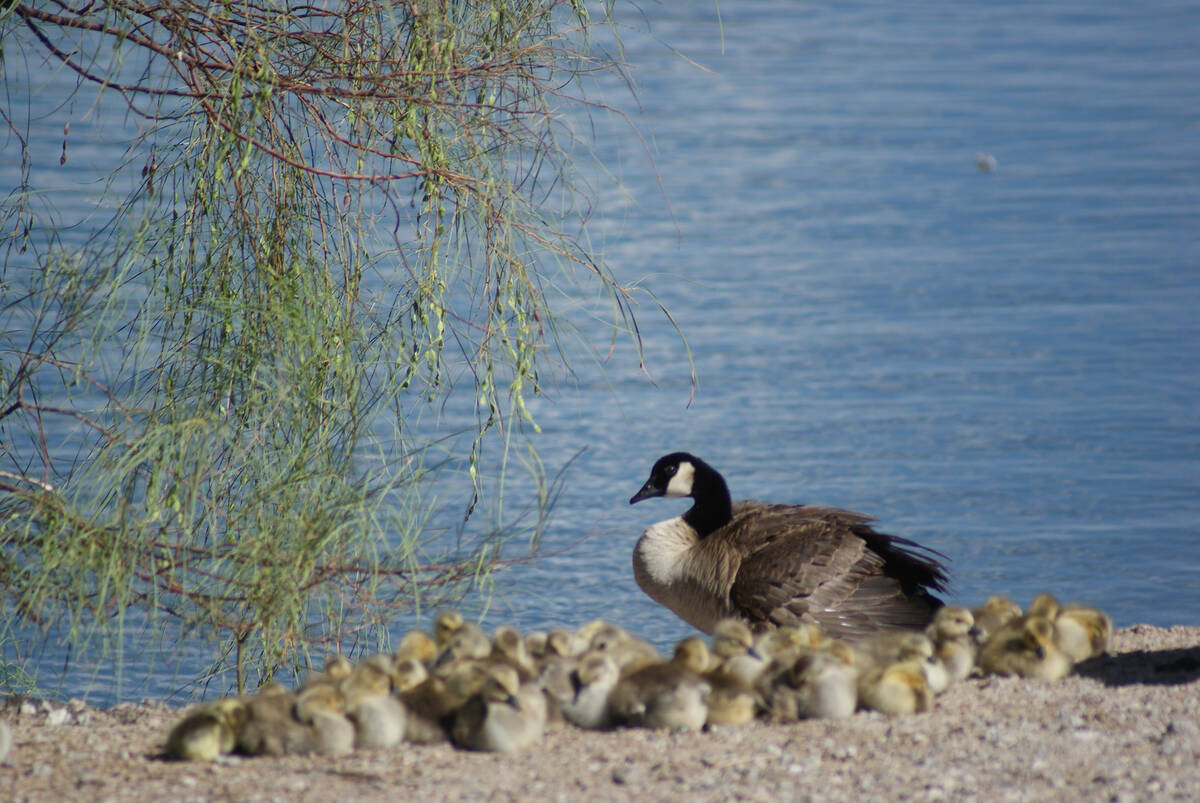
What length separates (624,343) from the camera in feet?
46.5

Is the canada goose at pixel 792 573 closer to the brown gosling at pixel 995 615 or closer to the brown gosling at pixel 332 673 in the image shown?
the brown gosling at pixel 995 615

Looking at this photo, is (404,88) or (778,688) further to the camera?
(404,88)

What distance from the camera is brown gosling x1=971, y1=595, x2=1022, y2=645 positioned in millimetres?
5926

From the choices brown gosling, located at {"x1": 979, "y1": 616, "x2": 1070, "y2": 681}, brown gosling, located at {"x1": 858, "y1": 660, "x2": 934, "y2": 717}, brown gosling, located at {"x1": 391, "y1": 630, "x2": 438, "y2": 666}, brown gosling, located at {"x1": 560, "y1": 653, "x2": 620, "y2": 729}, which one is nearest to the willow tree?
brown gosling, located at {"x1": 391, "y1": 630, "x2": 438, "y2": 666}

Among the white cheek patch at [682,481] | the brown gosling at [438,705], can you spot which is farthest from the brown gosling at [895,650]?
the white cheek patch at [682,481]

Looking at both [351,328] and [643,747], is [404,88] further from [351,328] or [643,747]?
[643,747]

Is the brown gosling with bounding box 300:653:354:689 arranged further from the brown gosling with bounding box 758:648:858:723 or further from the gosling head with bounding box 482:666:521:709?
the brown gosling with bounding box 758:648:858:723

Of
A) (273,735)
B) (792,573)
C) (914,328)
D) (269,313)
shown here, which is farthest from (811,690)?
(914,328)

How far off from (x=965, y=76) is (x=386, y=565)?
2075 centimetres

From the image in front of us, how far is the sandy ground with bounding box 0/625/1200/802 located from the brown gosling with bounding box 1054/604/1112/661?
0.43 metres

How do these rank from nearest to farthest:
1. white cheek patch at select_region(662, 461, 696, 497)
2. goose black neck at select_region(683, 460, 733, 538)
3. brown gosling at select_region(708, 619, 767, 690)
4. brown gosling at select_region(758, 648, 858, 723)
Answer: brown gosling at select_region(758, 648, 858, 723)
brown gosling at select_region(708, 619, 767, 690)
goose black neck at select_region(683, 460, 733, 538)
white cheek patch at select_region(662, 461, 696, 497)

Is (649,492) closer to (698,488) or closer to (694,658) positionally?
(698,488)

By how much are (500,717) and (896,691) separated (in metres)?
1.38

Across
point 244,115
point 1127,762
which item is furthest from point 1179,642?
point 244,115
